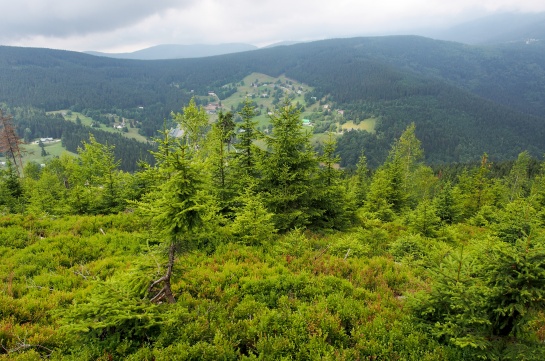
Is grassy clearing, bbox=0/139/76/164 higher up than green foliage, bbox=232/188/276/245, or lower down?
lower down

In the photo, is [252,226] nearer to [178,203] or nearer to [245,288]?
[245,288]

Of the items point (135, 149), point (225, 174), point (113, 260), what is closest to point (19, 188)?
point (225, 174)

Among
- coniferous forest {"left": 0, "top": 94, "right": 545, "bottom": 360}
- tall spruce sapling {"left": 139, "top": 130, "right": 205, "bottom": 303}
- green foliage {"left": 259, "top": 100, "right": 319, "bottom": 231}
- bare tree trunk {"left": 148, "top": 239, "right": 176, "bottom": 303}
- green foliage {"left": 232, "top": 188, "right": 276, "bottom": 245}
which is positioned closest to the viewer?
coniferous forest {"left": 0, "top": 94, "right": 545, "bottom": 360}

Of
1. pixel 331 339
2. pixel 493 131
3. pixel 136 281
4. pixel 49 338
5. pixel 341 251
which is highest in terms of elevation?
pixel 136 281

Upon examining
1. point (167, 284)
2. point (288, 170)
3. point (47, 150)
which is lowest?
point (47, 150)

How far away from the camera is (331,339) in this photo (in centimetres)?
652

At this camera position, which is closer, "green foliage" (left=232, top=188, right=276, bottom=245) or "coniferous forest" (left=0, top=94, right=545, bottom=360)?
"coniferous forest" (left=0, top=94, right=545, bottom=360)

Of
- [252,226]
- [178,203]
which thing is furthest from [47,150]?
[178,203]

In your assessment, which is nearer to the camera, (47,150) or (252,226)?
(252,226)

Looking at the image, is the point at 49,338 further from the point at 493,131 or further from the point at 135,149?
the point at 493,131

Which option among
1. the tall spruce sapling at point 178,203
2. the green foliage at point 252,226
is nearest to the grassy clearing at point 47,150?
the green foliage at point 252,226

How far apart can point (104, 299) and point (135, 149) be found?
6828 inches

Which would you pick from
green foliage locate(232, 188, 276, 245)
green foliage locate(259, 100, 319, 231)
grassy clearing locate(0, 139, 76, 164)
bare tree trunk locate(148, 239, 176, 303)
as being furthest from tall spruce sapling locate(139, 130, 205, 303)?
grassy clearing locate(0, 139, 76, 164)

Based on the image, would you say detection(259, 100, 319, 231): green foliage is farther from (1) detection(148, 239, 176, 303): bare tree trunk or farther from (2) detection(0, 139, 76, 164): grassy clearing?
(2) detection(0, 139, 76, 164): grassy clearing
